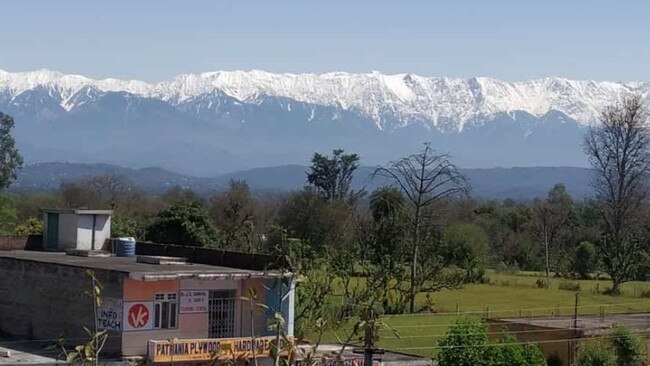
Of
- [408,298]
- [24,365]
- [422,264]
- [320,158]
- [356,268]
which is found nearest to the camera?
[24,365]

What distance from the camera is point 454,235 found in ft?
213

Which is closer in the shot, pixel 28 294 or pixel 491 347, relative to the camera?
pixel 491 347

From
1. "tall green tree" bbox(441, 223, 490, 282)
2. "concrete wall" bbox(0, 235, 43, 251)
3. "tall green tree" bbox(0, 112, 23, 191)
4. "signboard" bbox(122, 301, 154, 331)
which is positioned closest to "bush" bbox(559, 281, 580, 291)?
"tall green tree" bbox(441, 223, 490, 282)

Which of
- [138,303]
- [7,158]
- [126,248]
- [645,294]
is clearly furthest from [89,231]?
[7,158]

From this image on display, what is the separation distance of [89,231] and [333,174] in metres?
57.8

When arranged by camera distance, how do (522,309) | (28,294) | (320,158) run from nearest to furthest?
(28,294), (522,309), (320,158)

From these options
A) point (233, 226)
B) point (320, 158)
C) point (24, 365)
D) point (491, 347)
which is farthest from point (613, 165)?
point (24, 365)

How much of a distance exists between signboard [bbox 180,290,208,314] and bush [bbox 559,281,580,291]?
31368mm

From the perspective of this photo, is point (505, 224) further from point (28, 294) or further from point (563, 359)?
point (28, 294)

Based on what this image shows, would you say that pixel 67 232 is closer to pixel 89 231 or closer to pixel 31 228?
pixel 89 231

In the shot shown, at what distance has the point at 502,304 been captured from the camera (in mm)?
48031

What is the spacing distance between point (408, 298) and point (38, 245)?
16878 millimetres

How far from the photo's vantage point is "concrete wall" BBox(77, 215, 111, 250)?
3584 cm

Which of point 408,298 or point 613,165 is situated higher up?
point 613,165
